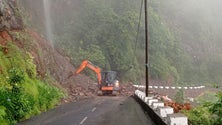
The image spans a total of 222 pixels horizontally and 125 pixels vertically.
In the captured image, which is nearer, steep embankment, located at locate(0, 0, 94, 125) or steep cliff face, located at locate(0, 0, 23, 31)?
steep embankment, located at locate(0, 0, 94, 125)

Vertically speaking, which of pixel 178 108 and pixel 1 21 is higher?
pixel 1 21

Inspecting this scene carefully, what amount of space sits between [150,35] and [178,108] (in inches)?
1853

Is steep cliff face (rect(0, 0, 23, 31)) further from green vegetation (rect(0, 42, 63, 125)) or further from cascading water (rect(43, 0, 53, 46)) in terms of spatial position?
cascading water (rect(43, 0, 53, 46))

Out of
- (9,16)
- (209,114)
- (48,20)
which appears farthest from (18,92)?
(48,20)

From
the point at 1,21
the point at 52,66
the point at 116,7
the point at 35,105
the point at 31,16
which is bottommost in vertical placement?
the point at 35,105

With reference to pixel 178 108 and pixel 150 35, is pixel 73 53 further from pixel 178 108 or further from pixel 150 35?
pixel 178 108

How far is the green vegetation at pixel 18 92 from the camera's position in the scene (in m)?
17.0

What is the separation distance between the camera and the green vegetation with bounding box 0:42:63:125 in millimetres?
17031

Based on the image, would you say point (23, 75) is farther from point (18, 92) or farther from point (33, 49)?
point (33, 49)

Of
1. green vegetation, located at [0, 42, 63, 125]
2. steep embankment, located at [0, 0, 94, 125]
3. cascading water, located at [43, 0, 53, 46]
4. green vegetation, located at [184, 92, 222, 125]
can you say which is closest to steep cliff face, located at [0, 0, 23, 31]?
steep embankment, located at [0, 0, 94, 125]

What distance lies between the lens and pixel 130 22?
194 ft

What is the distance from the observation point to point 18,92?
1834 centimetres

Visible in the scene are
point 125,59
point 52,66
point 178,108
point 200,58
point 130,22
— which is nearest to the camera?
Result: point 178,108

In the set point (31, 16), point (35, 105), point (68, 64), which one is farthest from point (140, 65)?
point (35, 105)
